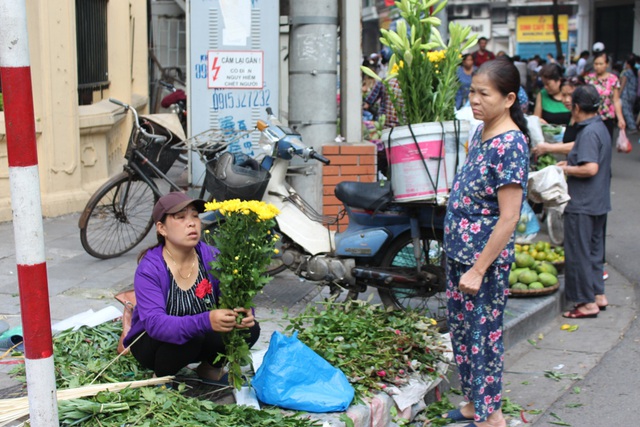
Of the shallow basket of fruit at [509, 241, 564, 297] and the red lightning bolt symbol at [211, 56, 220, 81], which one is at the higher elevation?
the red lightning bolt symbol at [211, 56, 220, 81]

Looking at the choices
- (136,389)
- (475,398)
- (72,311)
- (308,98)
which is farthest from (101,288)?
(475,398)

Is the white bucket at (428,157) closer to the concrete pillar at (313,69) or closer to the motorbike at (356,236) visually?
the motorbike at (356,236)

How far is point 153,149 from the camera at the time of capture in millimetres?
7270

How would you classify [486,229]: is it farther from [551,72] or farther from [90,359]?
[551,72]

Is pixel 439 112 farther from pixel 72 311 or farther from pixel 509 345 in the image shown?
pixel 72 311

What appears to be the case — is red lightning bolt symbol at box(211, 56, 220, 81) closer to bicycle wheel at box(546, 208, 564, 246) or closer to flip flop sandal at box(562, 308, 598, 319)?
flip flop sandal at box(562, 308, 598, 319)

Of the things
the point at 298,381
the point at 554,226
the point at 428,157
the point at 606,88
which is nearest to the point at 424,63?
the point at 428,157

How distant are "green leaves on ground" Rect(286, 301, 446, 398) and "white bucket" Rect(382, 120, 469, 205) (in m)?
0.75

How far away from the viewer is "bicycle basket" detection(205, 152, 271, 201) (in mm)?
6098

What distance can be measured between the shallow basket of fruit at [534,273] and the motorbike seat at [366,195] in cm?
135

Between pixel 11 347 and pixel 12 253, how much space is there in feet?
9.42

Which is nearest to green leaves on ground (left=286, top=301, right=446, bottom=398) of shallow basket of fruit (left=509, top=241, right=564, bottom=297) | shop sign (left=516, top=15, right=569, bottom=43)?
shallow basket of fruit (left=509, top=241, right=564, bottom=297)

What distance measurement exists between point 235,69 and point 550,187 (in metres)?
2.88

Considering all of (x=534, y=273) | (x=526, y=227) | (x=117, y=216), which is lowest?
(x=534, y=273)
